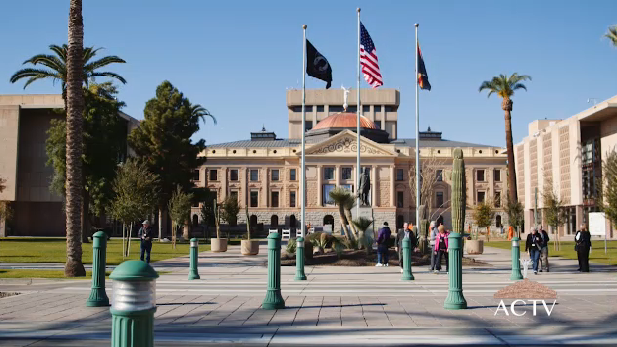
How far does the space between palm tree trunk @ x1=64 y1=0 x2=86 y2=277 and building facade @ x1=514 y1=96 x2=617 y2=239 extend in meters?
42.5

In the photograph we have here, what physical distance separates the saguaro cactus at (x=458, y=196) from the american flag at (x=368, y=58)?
658 cm

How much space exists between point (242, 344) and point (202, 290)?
7059mm

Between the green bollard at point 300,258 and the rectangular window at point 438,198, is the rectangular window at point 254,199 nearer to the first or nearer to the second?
the rectangular window at point 438,198

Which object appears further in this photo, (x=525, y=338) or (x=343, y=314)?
(x=343, y=314)

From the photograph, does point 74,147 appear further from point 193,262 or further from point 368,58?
point 368,58

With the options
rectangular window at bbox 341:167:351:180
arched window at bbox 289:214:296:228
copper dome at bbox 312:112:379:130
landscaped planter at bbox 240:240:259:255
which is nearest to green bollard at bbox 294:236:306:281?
landscaped planter at bbox 240:240:259:255

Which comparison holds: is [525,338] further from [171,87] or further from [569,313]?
[171,87]

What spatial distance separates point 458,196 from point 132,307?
25.7m

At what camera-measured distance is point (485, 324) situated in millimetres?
9320

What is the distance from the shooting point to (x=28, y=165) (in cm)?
6625

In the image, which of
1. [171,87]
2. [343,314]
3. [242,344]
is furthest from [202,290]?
[171,87]

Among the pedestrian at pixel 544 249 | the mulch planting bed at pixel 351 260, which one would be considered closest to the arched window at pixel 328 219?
the mulch planting bed at pixel 351 260

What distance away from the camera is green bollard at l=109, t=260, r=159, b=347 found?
4.18m

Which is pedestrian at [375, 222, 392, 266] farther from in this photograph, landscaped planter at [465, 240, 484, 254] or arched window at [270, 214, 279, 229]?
arched window at [270, 214, 279, 229]
